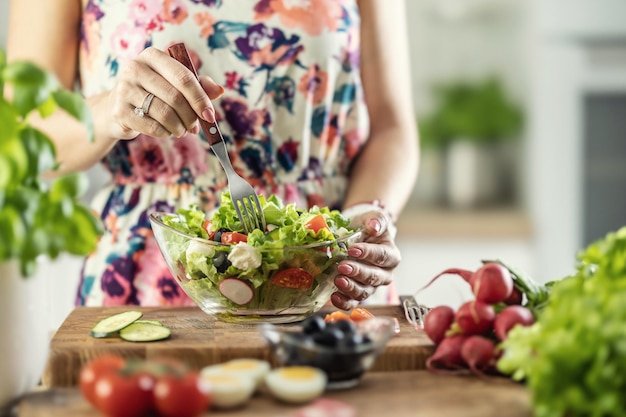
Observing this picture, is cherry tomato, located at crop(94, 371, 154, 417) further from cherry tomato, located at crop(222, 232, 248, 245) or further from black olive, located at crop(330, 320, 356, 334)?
cherry tomato, located at crop(222, 232, 248, 245)

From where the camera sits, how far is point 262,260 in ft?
4.28

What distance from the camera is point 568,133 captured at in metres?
3.48

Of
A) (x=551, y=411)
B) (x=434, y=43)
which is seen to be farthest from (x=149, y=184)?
(x=434, y=43)

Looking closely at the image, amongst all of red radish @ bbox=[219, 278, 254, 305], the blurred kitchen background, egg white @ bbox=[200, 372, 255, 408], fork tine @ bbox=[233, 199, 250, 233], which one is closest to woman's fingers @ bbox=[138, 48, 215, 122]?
fork tine @ bbox=[233, 199, 250, 233]

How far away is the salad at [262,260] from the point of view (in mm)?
1310

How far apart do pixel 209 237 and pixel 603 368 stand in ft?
2.28

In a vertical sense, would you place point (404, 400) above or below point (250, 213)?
below

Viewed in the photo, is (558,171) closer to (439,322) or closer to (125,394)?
(439,322)

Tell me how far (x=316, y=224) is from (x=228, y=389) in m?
0.43

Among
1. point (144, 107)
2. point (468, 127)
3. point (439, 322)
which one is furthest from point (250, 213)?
point (468, 127)

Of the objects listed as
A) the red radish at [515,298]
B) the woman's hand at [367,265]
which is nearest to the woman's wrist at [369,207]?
the woman's hand at [367,265]

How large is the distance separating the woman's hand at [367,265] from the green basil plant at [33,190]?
19.5 inches

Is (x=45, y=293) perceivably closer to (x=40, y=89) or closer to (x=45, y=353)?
(x=45, y=353)

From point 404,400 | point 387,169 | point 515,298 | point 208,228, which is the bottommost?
point 404,400
